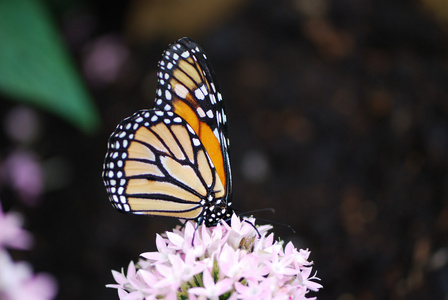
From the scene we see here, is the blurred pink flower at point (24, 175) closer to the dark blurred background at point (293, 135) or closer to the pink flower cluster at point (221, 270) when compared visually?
the dark blurred background at point (293, 135)

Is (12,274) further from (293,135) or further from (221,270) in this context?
(293,135)

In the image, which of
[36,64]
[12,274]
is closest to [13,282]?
[12,274]

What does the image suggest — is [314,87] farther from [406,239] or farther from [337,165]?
[406,239]

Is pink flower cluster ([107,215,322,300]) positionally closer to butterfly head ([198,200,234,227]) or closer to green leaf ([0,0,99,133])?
butterfly head ([198,200,234,227])

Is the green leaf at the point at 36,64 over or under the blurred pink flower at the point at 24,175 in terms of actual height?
over

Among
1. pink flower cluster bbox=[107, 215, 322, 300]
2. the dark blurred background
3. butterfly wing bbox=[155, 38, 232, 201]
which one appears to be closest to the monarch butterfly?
butterfly wing bbox=[155, 38, 232, 201]

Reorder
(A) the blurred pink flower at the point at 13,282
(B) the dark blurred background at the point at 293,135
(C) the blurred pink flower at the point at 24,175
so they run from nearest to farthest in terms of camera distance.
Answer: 1. (A) the blurred pink flower at the point at 13,282
2. (B) the dark blurred background at the point at 293,135
3. (C) the blurred pink flower at the point at 24,175

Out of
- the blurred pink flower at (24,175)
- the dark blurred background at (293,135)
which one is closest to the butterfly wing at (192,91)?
the dark blurred background at (293,135)
